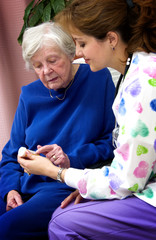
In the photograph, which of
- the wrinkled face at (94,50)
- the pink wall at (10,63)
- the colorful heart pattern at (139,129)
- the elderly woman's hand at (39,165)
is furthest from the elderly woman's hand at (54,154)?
the pink wall at (10,63)

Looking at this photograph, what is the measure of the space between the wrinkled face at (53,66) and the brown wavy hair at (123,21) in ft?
1.26

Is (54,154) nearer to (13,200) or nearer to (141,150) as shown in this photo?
(13,200)

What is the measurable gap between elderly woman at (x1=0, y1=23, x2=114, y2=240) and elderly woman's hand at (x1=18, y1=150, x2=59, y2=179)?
0.53 feet

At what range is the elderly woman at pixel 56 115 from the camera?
62.7 inches

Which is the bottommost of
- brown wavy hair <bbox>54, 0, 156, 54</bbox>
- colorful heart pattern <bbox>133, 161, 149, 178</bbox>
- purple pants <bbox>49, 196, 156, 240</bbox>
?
purple pants <bbox>49, 196, 156, 240</bbox>

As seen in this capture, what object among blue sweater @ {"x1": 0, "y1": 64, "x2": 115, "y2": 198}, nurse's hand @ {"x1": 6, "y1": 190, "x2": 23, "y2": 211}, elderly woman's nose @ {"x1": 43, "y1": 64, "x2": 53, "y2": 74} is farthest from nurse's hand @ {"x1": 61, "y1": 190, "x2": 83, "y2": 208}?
elderly woman's nose @ {"x1": 43, "y1": 64, "x2": 53, "y2": 74}

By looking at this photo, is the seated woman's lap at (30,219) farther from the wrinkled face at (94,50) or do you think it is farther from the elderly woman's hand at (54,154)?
the wrinkled face at (94,50)

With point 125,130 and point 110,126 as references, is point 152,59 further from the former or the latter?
point 110,126

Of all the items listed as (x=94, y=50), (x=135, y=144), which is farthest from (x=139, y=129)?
(x=94, y=50)

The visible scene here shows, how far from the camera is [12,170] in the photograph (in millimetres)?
1717

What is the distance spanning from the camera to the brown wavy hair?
3.77ft

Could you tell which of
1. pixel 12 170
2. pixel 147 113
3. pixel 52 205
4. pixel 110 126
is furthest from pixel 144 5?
pixel 12 170

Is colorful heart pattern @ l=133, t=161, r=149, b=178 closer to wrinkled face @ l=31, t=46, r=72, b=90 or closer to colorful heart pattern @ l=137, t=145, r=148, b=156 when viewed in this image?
colorful heart pattern @ l=137, t=145, r=148, b=156

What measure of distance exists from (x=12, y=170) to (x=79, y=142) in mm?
402
